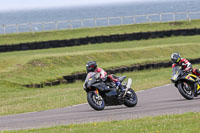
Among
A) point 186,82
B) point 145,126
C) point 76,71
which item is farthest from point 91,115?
point 76,71

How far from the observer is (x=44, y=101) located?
1855 cm

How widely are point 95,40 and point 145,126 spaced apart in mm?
34454

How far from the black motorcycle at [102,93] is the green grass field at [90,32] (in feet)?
108

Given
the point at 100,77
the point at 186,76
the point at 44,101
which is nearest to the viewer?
the point at 100,77

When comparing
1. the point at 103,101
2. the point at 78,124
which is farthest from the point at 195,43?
the point at 78,124

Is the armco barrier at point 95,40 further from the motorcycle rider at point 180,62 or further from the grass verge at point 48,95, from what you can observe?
the motorcycle rider at point 180,62

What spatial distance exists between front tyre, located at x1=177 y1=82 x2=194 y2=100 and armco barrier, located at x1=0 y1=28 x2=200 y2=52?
27.7m

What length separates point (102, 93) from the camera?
13375mm

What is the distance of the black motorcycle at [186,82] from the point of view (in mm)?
14352

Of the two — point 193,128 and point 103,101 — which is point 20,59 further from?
point 193,128

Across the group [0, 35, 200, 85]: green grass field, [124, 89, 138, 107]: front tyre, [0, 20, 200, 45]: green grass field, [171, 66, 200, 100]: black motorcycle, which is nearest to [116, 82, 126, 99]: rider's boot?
[124, 89, 138, 107]: front tyre

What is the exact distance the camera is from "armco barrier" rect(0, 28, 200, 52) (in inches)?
1604

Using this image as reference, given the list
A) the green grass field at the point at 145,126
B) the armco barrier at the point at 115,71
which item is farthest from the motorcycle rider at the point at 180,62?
the armco barrier at the point at 115,71

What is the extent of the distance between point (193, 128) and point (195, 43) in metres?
32.2
